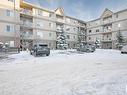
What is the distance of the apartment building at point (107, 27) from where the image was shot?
44938 mm

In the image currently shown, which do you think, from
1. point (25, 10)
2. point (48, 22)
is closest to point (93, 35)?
point (48, 22)

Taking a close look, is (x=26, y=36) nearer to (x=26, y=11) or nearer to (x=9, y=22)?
(x=9, y=22)

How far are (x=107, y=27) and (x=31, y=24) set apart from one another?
A: 2879cm

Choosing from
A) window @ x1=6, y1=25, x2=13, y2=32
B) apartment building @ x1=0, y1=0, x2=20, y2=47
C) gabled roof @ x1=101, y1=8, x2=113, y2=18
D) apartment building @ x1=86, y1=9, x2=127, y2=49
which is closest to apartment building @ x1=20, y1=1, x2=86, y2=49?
apartment building @ x1=0, y1=0, x2=20, y2=47

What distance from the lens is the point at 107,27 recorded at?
51.0 metres

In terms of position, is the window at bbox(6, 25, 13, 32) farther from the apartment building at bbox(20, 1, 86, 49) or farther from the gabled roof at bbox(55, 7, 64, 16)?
the gabled roof at bbox(55, 7, 64, 16)

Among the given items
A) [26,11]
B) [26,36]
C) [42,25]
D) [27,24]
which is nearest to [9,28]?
[26,36]

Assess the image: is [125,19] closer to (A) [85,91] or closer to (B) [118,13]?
(B) [118,13]

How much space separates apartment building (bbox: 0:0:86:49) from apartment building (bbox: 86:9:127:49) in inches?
257

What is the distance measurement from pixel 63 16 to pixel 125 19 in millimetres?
20437

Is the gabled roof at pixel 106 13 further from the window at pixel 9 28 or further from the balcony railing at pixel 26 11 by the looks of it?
the window at pixel 9 28

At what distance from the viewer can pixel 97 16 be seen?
56375 mm

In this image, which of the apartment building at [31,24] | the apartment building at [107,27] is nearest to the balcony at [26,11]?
the apartment building at [31,24]

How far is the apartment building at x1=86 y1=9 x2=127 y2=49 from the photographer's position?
44.9 m
